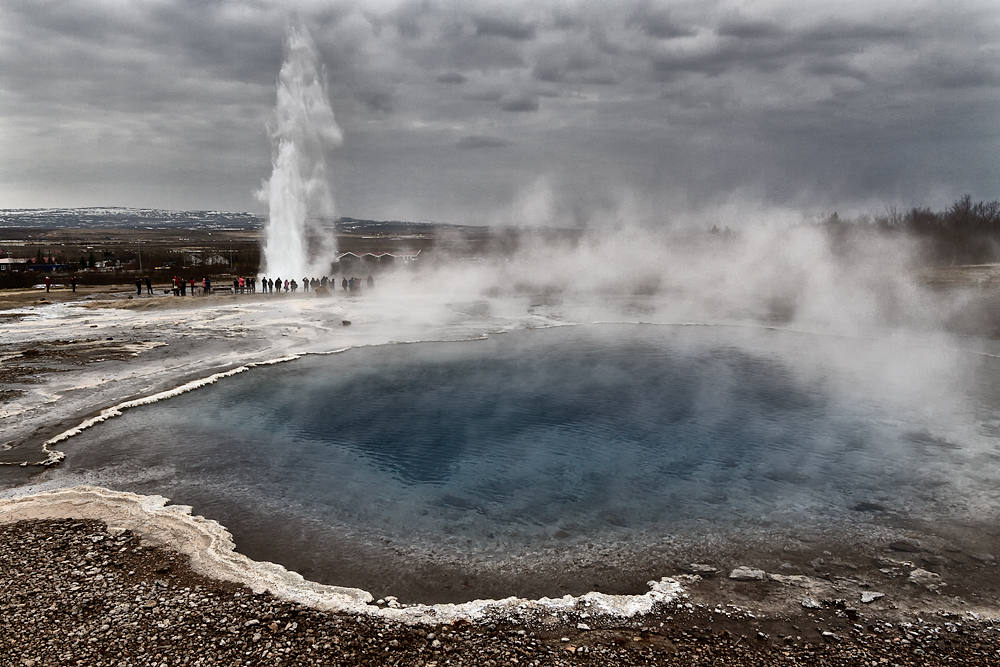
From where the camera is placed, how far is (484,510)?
697 centimetres

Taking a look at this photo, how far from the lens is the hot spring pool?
621 centimetres

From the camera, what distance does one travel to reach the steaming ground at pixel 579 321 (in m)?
5.73

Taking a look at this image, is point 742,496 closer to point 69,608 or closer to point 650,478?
point 650,478

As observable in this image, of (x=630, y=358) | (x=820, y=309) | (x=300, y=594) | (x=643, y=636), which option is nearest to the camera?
(x=643, y=636)

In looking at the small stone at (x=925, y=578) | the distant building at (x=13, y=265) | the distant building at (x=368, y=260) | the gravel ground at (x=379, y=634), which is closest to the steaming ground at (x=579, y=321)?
the small stone at (x=925, y=578)

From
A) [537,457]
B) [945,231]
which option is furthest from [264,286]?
[945,231]

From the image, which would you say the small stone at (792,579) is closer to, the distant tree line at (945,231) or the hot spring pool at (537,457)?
the hot spring pool at (537,457)

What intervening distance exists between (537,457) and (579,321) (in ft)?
40.1

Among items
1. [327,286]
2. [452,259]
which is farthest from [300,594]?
[452,259]

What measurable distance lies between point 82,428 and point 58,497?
2838mm

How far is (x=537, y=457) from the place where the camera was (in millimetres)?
8742

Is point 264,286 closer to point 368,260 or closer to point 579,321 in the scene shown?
point 579,321

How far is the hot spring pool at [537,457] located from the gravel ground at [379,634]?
0.79 metres

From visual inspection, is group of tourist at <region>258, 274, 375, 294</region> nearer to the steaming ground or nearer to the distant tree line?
the steaming ground
